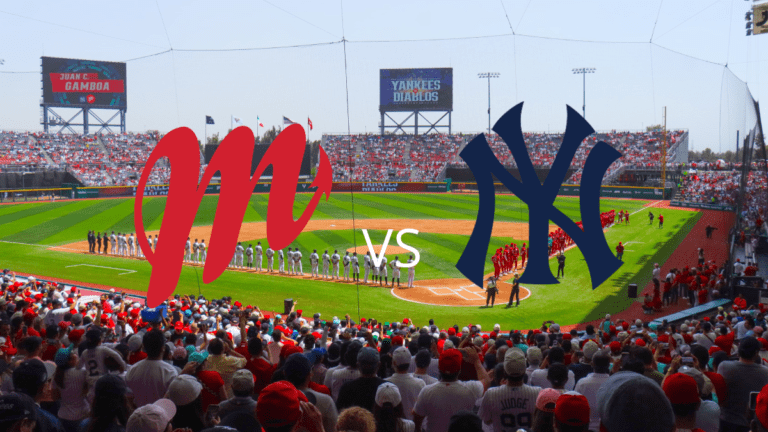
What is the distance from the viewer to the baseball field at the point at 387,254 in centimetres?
1886

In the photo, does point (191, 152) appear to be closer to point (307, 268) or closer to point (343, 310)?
point (343, 310)

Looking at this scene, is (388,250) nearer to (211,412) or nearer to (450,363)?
(211,412)

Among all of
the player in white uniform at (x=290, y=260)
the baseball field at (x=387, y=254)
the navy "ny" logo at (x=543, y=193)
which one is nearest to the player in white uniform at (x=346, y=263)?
the baseball field at (x=387, y=254)

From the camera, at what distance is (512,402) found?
178 inches

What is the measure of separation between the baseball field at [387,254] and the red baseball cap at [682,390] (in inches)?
238

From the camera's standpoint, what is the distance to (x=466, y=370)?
6133 mm

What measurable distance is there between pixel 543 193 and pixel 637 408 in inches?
360

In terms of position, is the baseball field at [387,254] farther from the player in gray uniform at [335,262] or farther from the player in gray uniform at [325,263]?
the player in gray uniform at [335,262]

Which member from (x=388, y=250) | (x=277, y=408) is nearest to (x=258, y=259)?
(x=388, y=250)

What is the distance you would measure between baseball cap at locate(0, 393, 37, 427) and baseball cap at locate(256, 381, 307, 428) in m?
1.43

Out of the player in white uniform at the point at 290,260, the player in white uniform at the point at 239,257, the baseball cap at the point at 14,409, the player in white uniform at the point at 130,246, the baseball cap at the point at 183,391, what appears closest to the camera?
the baseball cap at the point at 14,409

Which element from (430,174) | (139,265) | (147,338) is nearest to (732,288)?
(147,338)

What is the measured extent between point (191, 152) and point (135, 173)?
49.6 m

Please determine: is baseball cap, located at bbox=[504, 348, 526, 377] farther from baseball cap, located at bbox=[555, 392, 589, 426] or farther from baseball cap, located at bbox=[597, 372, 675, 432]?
baseball cap, located at bbox=[597, 372, 675, 432]
